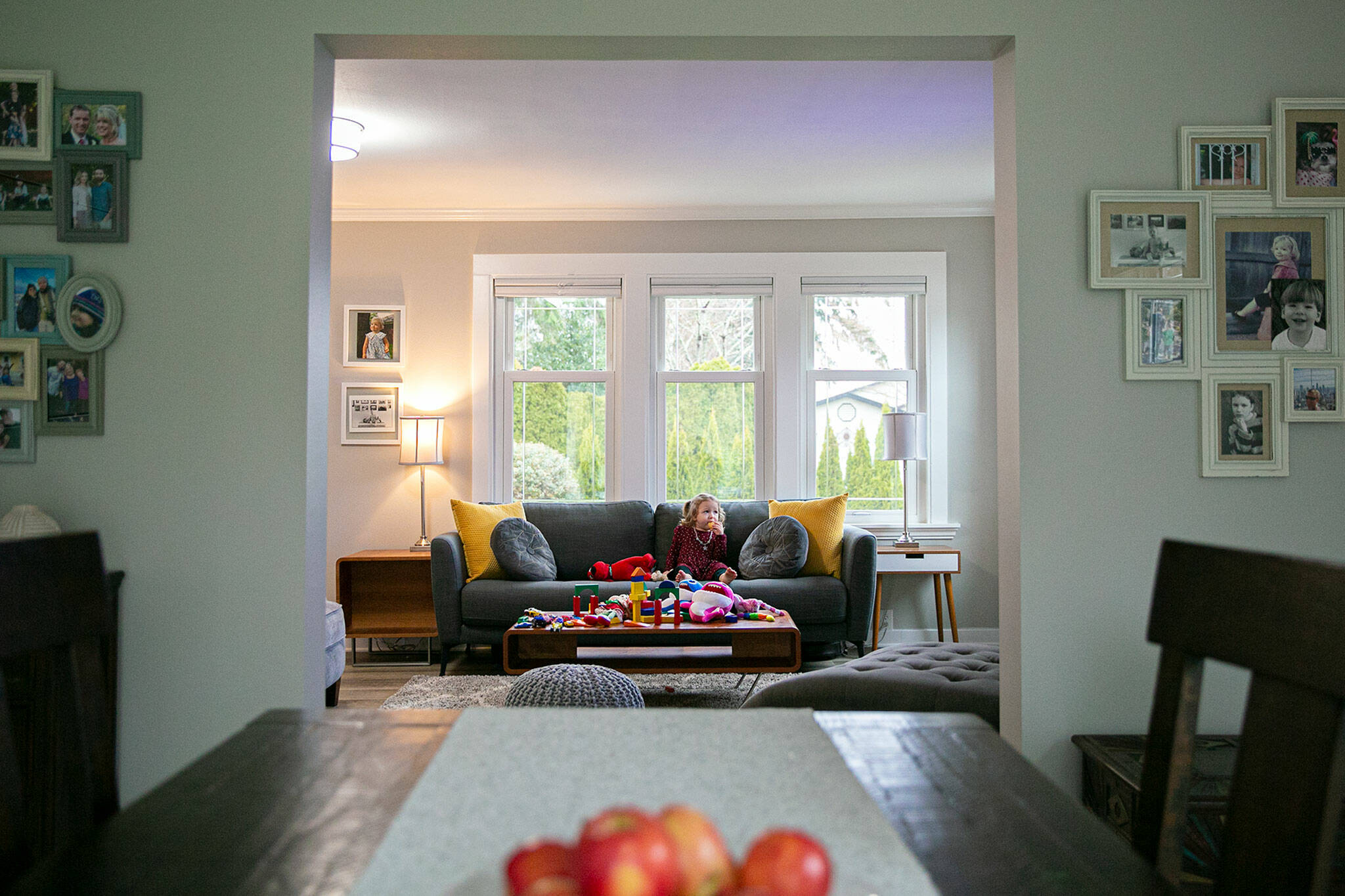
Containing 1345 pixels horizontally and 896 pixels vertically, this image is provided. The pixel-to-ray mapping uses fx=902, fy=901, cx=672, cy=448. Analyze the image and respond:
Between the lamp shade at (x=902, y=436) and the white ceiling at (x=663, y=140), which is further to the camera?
the lamp shade at (x=902, y=436)

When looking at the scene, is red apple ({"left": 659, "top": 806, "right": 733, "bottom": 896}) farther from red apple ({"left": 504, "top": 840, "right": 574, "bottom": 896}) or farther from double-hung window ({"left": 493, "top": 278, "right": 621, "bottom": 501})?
double-hung window ({"left": 493, "top": 278, "right": 621, "bottom": 501})

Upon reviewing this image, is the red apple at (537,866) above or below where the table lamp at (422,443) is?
below

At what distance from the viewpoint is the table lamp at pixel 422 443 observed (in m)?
5.56

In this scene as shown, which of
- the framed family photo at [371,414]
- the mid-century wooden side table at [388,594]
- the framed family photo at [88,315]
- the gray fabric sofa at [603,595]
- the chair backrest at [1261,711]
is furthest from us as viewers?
the framed family photo at [371,414]

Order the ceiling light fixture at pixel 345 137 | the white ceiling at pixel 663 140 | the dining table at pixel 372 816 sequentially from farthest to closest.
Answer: the ceiling light fixture at pixel 345 137 < the white ceiling at pixel 663 140 < the dining table at pixel 372 816

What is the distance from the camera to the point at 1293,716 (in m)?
0.92

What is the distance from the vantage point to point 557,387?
19.5ft

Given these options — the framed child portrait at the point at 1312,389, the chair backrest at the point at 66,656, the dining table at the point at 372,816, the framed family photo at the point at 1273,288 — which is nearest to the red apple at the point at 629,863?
the dining table at the point at 372,816

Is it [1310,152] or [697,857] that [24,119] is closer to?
[697,857]

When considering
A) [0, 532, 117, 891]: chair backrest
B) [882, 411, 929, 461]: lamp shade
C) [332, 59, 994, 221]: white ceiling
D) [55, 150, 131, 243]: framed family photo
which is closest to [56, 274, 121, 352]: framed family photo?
[55, 150, 131, 243]: framed family photo

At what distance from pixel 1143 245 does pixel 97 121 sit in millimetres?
2759

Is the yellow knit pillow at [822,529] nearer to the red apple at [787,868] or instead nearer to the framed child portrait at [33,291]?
the framed child portrait at [33,291]

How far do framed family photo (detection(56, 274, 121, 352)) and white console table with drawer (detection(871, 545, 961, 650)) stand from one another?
408 cm

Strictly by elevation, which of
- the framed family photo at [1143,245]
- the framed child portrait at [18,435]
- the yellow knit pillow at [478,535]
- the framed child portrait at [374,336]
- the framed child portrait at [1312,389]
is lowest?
the yellow knit pillow at [478,535]
